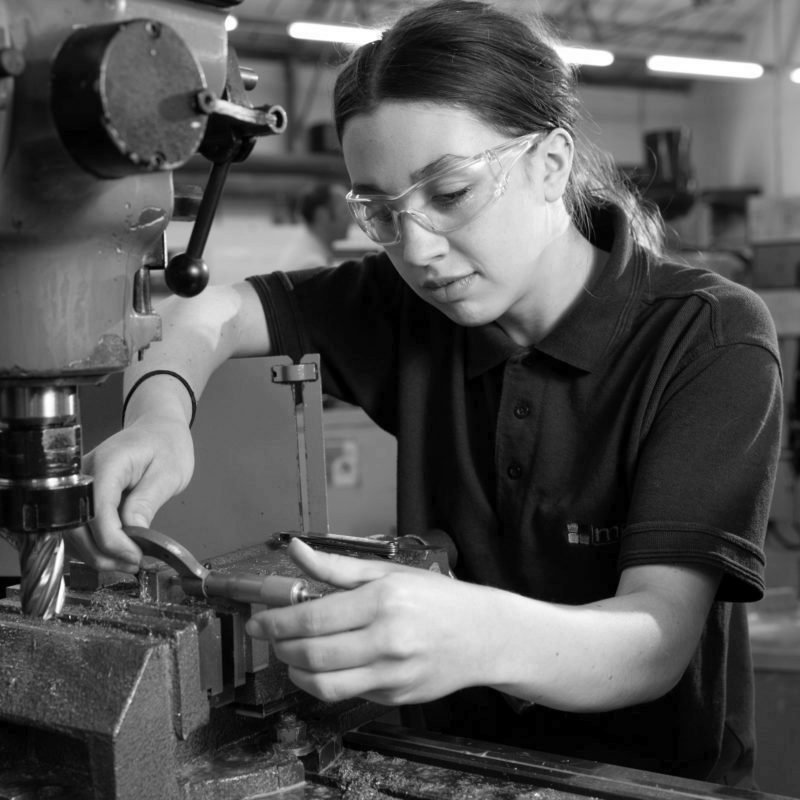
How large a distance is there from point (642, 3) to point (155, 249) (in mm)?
9381

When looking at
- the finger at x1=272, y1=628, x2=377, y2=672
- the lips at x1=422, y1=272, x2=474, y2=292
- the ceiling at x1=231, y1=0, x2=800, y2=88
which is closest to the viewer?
the finger at x1=272, y1=628, x2=377, y2=672

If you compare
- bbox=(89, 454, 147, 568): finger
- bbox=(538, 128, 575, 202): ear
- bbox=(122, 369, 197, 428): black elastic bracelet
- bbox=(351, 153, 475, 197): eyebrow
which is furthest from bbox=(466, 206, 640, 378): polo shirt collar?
bbox=(89, 454, 147, 568): finger

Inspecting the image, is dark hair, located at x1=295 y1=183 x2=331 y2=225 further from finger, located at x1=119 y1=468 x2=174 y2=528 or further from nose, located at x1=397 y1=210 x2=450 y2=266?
finger, located at x1=119 y1=468 x2=174 y2=528

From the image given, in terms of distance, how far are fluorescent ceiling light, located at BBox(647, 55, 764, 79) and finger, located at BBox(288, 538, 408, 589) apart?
22.5 feet

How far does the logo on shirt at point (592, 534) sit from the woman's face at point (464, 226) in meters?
0.25

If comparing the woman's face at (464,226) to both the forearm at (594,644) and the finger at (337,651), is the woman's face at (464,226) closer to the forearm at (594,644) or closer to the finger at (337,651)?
the forearm at (594,644)

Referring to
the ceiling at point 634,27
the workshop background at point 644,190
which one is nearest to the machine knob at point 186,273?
the workshop background at point 644,190

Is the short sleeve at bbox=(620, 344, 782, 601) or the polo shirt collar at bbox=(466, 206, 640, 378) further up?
the polo shirt collar at bbox=(466, 206, 640, 378)

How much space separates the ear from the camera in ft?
3.39

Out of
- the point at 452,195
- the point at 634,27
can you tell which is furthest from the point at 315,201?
the point at 634,27

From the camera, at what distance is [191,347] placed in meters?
1.17

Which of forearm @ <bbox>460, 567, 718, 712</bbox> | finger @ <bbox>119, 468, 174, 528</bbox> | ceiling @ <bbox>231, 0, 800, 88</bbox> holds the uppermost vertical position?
ceiling @ <bbox>231, 0, 800, 88</bbox>

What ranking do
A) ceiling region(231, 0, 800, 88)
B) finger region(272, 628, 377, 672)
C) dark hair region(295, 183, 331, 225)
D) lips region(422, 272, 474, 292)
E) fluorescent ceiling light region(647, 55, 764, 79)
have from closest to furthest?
finger region(272, 628, 377, 672), lips region(422, 272, 474, 292), dark hair region(295, 183, 331, 225), fluorescent ceiling light region(647, 55, 764, 79), ceiling region(231, 0, 800, 88)

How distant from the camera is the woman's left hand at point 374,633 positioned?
626 mm
